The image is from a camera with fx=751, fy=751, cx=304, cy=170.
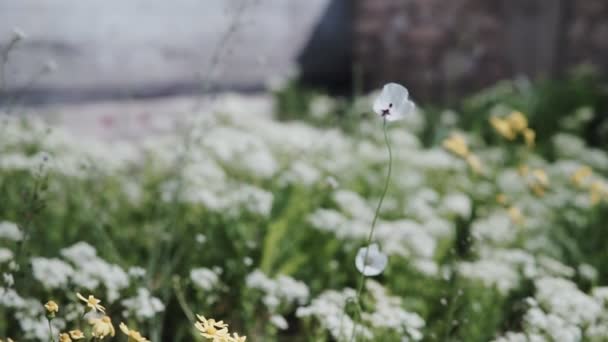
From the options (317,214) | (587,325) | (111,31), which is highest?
(587,325)

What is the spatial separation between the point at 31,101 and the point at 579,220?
292 cm

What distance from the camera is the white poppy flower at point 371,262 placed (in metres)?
1.36

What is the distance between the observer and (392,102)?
4.24 ft

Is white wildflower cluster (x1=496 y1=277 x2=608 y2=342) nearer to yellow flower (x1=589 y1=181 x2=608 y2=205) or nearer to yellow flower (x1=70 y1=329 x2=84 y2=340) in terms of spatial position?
yellow flower (x1=589 y1=181 x2=608 y2=205)

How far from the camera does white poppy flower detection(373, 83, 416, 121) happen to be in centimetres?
128

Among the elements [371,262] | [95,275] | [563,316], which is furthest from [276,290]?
[563,316]

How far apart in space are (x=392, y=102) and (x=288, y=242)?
1208 millimetres

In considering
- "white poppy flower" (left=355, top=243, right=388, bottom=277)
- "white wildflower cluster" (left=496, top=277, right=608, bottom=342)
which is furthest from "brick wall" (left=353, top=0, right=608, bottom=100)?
"white poppy flower" (left=355, top=243, right=388, bottom=277)

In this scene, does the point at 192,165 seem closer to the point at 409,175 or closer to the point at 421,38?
the point at 409,175

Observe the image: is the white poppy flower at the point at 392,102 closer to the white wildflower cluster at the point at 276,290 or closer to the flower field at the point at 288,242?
the flower field at the point at 288,242

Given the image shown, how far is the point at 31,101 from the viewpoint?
13.7 feet

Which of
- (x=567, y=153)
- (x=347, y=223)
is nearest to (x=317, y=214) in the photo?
(x=347, y=223)

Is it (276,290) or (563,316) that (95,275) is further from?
(563,316)

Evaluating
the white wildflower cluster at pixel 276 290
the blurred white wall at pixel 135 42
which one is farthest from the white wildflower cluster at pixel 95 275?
the blurred white wall at pixel 135 42
